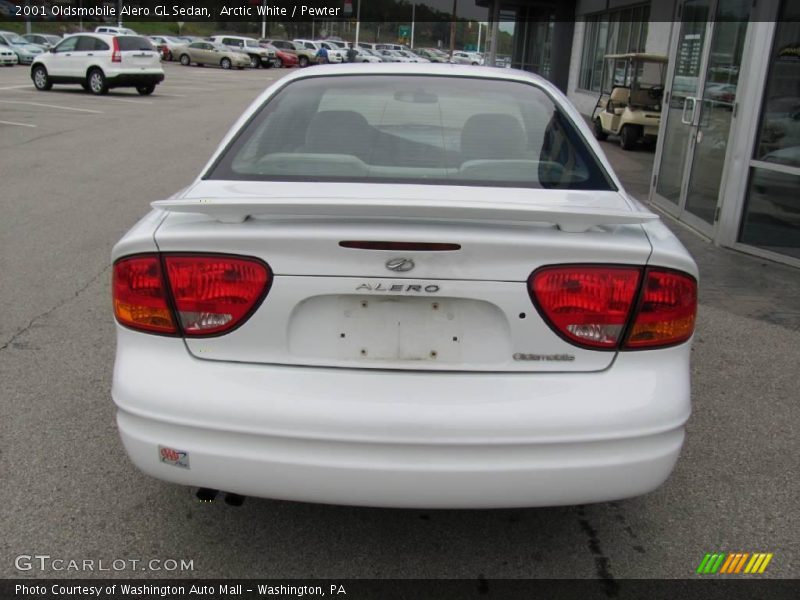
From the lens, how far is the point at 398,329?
2281mm

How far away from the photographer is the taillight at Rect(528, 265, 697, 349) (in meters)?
2.25

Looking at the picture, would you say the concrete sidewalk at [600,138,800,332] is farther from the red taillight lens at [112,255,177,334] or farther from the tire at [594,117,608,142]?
the tire at [594,117,608,142]

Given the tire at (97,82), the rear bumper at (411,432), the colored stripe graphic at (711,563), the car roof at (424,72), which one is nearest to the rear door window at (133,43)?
the tire at (97,82)

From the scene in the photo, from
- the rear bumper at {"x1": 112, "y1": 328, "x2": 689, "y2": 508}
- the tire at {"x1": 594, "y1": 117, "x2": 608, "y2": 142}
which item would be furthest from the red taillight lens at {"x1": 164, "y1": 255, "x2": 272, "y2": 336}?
the tire at {"x1": 594, "y1": 117, "x2": 608, "y2": 142}

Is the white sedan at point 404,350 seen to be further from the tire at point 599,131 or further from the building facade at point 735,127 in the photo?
the tire at point 599,131

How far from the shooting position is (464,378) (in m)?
2.27

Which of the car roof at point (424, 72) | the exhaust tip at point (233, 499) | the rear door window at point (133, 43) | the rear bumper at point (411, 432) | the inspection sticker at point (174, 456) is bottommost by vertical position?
the exhaust tip at point (233, 499)

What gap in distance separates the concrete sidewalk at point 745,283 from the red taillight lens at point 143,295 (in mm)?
4275

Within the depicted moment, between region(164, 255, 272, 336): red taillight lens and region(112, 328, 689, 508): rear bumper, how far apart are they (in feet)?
0.42

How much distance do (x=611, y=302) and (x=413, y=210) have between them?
643mm

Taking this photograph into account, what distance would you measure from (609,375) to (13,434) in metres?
2.61

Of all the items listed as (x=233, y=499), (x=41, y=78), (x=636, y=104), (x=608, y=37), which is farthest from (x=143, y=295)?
(x=41, y=78)

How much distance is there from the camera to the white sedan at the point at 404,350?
220 centimetres

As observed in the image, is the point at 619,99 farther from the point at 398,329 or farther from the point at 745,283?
the point at 398,329
